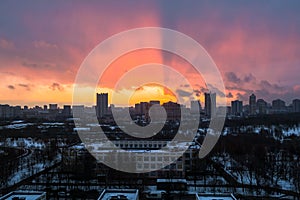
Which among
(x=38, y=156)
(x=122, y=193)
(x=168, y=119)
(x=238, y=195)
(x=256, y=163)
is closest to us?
(x=122, y=193)

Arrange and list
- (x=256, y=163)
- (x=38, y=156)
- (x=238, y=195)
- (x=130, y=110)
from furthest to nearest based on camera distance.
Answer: (x=130, y=110) → (x=38, y=156) → (x=256, y=163) → (x=238, y=195)

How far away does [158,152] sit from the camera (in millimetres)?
6176

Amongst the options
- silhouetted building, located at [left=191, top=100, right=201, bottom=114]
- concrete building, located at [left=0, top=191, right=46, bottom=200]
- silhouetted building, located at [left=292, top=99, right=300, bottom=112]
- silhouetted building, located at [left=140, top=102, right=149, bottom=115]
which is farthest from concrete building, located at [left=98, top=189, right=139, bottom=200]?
silhouetted building, located at [left=292, top=99, right=300, bottom=112]

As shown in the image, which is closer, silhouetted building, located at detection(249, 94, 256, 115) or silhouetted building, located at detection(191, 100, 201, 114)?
silhouetted building, located at detection(191, 100, 201, 114)

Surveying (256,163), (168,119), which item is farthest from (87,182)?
(168,119)

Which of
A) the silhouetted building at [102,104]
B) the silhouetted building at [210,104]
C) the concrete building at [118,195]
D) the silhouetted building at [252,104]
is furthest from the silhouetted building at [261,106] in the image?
the concrete building at [118,195]

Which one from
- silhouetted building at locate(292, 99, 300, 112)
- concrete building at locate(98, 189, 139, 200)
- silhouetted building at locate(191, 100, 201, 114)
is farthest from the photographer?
silhouetted building at locate(292, 99, 300, 112)

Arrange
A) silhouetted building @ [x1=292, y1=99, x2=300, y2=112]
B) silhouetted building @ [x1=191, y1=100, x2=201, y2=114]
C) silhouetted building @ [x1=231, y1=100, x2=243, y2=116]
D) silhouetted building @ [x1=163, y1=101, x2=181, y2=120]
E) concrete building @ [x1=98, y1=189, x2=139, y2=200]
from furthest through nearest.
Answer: silhouetted building @ [x1=231, y1=100, x2=243, y2=116]
silhouetted building @ [x1=292, y1=99, x2=300, y2=112]
silhouetted building @ [x1=191, y1=100, x2=201, y2=114]
silhouetted building @ [x1=163, y1=101, x2=181, y2=120]
concrete building @ [x1=98, y1=189, x2=139, y2=200]

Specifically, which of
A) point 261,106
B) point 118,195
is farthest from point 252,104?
point 118,195

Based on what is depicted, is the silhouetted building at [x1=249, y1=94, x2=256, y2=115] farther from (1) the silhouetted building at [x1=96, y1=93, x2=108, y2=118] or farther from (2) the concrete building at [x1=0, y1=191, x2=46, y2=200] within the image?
(2) the concrete building at [x1=0, y1=191, x2=46, y2=200]

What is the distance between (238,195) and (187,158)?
214 cm

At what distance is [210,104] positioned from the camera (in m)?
20.9

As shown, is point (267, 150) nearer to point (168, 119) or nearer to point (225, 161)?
point (225, 161)

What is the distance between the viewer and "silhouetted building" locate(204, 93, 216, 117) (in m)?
20.6
